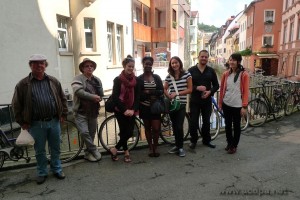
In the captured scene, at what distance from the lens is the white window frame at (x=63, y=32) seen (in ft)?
33.5

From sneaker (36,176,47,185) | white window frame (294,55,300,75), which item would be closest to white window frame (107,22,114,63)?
sneaker (36,176,47,185)

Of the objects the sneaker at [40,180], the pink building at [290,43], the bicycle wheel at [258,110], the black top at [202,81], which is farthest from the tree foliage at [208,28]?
the sneaker at [40,180]

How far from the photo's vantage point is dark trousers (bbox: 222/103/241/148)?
4789 mm

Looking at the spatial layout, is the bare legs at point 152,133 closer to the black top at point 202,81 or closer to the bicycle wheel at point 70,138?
the black top at point 202,81

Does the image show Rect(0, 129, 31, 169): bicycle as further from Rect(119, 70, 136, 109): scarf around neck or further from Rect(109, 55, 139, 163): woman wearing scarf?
Rect(119, 70, 136, 109): scarf around neck

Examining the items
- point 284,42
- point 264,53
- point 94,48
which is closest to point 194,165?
point 94,48

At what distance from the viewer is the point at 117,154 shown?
495 cm

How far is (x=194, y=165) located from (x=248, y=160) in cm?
101

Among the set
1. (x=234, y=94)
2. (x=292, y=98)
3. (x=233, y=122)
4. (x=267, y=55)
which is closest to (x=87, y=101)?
(x=234, y=94)

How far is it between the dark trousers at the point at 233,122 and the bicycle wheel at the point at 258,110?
2153 mm

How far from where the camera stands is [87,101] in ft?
14.2

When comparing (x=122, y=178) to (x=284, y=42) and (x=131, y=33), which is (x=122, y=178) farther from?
(x=284, y=42)

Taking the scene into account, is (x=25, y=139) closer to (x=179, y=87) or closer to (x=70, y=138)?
(x=70, y=138)

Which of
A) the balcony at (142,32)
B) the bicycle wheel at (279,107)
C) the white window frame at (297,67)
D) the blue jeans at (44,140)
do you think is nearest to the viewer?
the blue jeans at (44,140)
